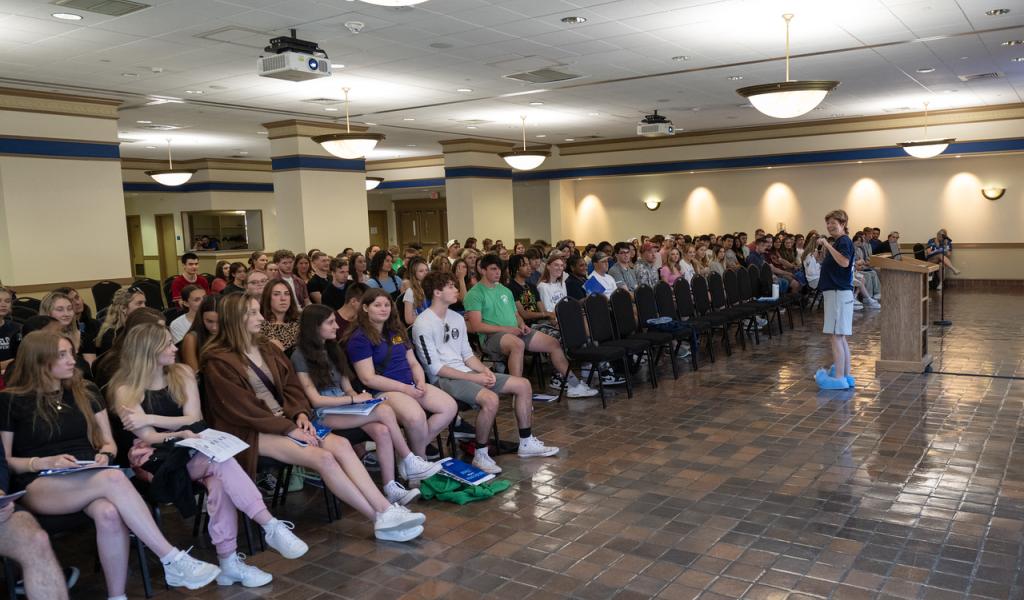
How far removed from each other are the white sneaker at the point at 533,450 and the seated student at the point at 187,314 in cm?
246

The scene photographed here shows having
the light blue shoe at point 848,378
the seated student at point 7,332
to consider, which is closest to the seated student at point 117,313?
the seated student at point 7,332

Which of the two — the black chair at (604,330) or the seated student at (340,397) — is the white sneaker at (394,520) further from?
the black chair at (604,330)

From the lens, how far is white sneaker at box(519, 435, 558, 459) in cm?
513

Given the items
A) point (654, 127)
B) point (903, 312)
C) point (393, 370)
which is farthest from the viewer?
point (654, 127)

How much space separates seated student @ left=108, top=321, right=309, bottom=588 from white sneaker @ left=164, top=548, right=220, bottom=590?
8 cm

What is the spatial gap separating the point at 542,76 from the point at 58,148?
608cm

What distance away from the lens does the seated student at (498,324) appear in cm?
630

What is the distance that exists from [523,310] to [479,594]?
419cm

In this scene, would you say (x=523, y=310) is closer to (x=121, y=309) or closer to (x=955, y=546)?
(x=121, y=309)

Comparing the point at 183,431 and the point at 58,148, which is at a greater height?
the point at 58,148

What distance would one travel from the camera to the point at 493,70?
891cm

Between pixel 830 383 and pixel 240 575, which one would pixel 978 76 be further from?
pixel 240 575

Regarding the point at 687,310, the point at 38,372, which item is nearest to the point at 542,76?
the point at 687,310

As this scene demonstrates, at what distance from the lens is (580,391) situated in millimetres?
6789
